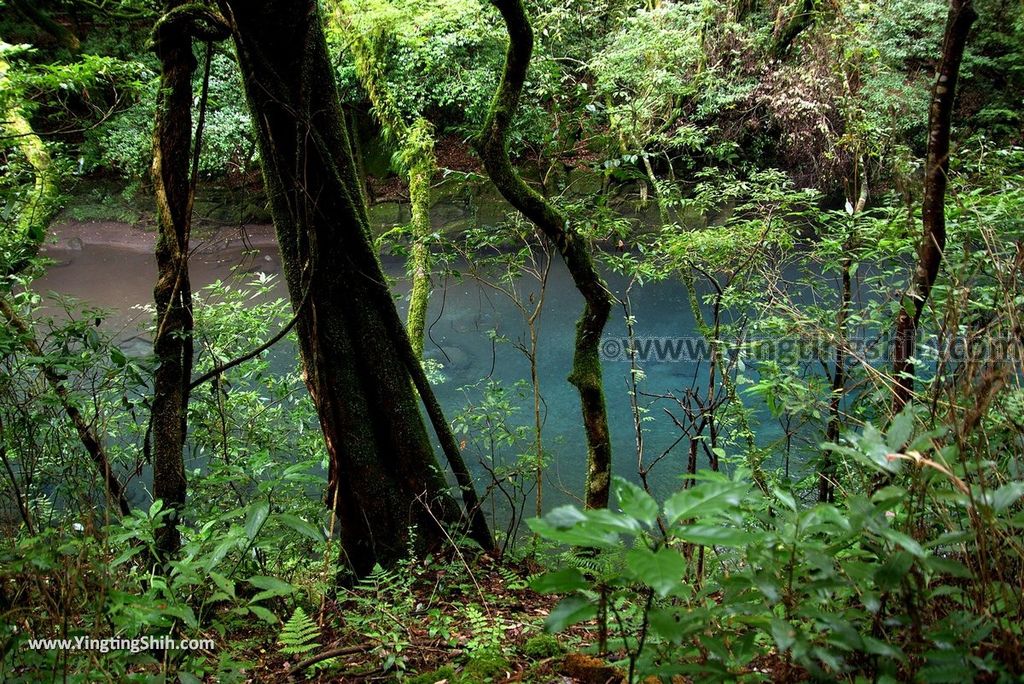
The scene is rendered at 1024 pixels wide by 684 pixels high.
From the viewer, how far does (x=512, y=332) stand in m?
8.73

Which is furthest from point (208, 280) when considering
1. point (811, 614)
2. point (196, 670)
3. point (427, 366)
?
point (811, 614)

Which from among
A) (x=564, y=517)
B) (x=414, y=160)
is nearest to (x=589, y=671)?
(x=564, y=517)

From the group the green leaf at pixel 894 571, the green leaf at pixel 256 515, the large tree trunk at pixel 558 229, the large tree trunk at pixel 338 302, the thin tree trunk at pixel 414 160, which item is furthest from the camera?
the thin tree trunk at pixel 414 160

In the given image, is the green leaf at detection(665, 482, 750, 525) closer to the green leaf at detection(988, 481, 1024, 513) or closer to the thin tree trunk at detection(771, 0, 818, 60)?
the green leaf at detection(988, 481, 1024, 513)

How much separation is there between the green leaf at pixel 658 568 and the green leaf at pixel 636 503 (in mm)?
42

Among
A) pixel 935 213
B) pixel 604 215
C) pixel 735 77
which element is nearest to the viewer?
pixel 935 213

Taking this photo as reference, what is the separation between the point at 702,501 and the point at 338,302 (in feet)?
7.21

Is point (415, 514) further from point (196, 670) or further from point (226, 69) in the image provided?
point (226, 69)

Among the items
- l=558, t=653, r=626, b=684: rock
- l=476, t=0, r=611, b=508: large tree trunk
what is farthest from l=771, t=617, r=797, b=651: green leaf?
l=476, t=0, r=611, b=508: large tree trunk

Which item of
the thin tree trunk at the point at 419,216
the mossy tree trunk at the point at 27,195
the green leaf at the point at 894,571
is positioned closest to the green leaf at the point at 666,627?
the green leaf at the point at 894,571

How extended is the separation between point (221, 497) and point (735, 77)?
24.1 ft

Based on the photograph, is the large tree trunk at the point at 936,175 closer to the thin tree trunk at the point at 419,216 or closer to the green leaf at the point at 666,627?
the green leaf at the point at 666,627

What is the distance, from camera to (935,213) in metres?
2.30

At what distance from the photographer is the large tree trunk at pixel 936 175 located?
222 centimetres
